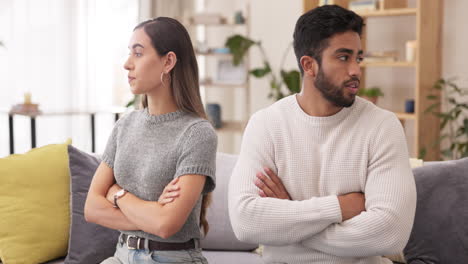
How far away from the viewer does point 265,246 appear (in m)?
2.06

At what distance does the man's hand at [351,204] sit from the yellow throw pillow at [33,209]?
120 centimetres

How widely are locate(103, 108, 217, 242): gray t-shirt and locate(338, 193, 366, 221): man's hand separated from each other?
0.40 meters

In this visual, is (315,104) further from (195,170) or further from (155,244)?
(155,244)

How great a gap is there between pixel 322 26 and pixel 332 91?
0.20 meters

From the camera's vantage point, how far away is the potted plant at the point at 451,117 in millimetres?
4301

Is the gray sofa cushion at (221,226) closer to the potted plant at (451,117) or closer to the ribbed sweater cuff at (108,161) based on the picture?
the ribbed sweater cuff at (108,161)

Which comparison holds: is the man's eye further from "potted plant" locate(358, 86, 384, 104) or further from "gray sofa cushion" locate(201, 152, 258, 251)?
"potted plant" locate(358, 86, 384, 104)

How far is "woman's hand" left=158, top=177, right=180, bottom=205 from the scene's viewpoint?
1855 millimetres

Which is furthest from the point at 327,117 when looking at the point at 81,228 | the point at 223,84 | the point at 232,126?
the point at 232,126

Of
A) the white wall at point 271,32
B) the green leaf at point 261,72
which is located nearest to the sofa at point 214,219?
the green leaf at point 261,72

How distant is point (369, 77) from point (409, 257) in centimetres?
305

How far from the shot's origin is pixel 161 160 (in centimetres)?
193

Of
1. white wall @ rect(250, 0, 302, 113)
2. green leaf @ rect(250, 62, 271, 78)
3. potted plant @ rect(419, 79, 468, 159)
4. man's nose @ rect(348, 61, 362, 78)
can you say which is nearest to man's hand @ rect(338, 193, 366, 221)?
man's nose @ rect(348, 61, 362, 78)

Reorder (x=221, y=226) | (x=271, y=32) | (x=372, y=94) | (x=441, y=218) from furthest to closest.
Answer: (x=271, y=32) < (x=372, y=94) < (x=221, y=226) < (x=441, y=218)
